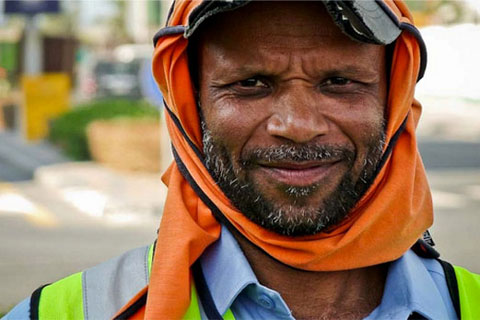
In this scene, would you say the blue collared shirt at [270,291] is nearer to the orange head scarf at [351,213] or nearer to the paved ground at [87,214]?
the orange head scarf at [351,213]

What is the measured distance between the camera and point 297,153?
1.94 meters

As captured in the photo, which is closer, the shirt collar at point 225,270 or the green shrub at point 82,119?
the shirt collar at point 225,270

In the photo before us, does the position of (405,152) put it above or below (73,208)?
above

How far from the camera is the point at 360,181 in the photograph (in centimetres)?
204

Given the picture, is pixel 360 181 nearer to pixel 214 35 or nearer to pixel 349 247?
pixel 349 247

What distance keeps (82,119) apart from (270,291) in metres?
13.4

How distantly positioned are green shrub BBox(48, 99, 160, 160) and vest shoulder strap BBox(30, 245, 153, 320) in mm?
11848

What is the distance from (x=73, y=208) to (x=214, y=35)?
8.60 metres

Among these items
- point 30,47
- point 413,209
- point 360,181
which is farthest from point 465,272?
point 30,47

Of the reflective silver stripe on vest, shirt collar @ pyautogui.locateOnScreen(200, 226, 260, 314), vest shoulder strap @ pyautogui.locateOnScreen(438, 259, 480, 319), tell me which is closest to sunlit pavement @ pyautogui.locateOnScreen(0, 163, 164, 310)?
the reflective silver stripe on vest

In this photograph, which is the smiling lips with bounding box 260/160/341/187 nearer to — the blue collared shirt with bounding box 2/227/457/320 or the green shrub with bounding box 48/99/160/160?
the blue collared shirt with bounding box 2/227/457/320

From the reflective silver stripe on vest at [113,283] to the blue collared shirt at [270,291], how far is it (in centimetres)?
16

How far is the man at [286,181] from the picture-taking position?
196 cm

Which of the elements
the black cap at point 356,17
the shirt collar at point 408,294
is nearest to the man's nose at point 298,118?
the black cap at point 356,17
